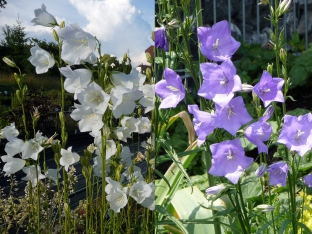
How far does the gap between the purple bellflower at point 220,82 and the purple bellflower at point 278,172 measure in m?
0.27

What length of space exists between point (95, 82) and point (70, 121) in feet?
0.64

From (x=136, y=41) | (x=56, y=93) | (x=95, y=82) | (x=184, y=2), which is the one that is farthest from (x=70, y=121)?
(x=184, y=2)

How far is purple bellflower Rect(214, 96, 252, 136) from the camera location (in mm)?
854

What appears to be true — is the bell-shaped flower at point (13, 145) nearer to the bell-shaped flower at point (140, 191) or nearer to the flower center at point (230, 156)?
the bell-shaped flower at point (140, 191)

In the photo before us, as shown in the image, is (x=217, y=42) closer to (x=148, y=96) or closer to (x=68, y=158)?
(x=148, y=96)

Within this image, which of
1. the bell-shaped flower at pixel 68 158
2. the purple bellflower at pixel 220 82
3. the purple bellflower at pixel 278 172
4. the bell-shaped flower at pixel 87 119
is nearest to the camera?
the purple bellflower at pixel 220 82

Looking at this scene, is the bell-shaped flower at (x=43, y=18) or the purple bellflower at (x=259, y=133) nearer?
the purple bellflower at (x=259, y=133)

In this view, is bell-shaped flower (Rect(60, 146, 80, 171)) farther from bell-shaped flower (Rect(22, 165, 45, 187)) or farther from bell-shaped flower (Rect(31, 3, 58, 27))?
bell-shaped flower (Rect(31, 3, 58, 27))

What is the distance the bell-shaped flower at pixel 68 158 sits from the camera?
123 cm

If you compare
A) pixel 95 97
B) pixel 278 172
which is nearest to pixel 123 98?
pixel 95 97

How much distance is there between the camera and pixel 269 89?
92cm

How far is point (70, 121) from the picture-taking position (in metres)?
1.22

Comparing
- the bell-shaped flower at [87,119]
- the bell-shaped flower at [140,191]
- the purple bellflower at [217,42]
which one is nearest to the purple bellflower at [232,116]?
the purple bellflower at [217,42]

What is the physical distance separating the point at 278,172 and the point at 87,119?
508 millimetres
